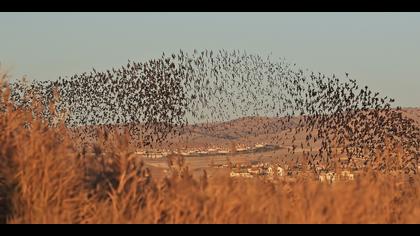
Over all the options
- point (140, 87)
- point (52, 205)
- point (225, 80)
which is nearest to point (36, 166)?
point (52, 205)

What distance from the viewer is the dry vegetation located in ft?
21.6

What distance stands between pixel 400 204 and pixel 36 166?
4.49 m

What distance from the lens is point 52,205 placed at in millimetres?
6973

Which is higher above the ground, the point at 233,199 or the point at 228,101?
the point at 228,101

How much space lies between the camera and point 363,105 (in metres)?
29.8

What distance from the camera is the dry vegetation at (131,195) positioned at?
6.58 metres

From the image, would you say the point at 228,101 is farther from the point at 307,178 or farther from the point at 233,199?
the point at 233,199

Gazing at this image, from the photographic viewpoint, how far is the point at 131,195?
743 centimetres

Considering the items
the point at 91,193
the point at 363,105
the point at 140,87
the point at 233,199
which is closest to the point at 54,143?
the point at 91,193

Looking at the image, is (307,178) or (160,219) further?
(307,178)

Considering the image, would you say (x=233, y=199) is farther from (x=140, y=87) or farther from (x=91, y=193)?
(x=140, y=87)
